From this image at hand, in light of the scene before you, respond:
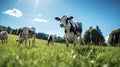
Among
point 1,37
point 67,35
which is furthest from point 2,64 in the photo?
point 1,37

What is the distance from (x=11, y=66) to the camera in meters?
2.11

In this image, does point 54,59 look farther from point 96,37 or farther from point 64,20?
point 96,37

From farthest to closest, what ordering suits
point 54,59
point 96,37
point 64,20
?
point 96,37, point 64,20, point 54,59

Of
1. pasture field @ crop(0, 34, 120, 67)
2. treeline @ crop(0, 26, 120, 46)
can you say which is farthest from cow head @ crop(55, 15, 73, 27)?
pasture field @ crop(0, 34, 120, 67)

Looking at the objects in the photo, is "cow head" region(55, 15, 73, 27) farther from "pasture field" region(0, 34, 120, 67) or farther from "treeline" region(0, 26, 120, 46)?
"pasture field" region(0, 34, 120, 67)

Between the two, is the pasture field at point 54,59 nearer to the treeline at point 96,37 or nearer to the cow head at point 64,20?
the treeline at point 96,37

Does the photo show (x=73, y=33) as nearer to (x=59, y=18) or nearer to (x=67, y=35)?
(x=67, y=35)

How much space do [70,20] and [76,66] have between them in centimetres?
1424

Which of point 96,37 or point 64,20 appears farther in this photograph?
point 96,37

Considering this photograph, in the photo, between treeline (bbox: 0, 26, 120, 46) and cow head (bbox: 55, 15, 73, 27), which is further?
cow head (bbox: 55, 15, 73, 27)

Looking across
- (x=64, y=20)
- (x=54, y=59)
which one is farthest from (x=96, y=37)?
(x=54, y=59)

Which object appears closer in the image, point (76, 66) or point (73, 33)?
point (76, 66)

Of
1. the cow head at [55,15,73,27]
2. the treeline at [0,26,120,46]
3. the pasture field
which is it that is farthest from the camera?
the cow head at [55,15,73,27]

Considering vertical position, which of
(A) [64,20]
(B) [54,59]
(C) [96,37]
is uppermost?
(C) [96,37]
